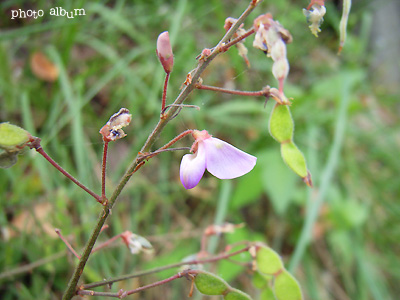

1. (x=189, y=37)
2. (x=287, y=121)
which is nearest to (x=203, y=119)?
(x=189, y=37)

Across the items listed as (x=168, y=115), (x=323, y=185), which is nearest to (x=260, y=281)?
(x=168, y=115)

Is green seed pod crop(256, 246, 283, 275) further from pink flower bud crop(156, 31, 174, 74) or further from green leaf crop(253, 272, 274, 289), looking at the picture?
pink flower bud crop(156, 31, 174, 74)

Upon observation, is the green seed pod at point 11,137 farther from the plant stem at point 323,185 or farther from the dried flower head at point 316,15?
the plant stem at point 323,185

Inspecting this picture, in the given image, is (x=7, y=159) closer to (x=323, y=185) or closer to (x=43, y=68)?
(x=323, y=185)

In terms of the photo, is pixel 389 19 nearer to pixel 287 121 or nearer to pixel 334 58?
pixel 334 58

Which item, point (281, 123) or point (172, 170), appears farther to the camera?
point (172, 170)
